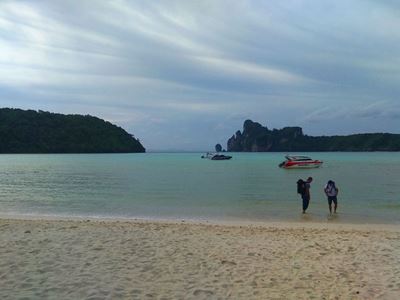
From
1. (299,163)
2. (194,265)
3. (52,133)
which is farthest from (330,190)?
(52,133)

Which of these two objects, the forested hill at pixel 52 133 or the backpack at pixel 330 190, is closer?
the backpack at pixel 330 190

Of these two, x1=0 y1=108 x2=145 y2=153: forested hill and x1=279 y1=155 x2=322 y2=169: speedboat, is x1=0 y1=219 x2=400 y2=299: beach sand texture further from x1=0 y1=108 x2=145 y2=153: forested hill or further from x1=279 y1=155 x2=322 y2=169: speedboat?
x1=0 y1=108 x2=145 y2=153: forested hill

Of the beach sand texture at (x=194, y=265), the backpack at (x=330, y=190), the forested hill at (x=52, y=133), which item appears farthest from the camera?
the forested hill at (x=52, y=133)

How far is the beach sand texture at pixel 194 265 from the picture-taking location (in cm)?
747

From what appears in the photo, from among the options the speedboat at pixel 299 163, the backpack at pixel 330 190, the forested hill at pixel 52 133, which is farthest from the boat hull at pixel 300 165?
the forested hill at pixel 52 133

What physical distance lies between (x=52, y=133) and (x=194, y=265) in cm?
17572

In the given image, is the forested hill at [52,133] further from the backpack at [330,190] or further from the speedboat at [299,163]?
the backpack at [330,190]

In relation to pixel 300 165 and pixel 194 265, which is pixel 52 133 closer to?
pixel 300 165

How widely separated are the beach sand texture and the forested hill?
6295 inches

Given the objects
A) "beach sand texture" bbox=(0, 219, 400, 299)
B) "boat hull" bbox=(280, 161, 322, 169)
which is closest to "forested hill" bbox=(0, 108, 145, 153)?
"boat hull" bbox=(280, 161, 322, 169)

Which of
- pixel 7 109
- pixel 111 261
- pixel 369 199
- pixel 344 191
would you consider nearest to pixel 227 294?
pixel 111 261

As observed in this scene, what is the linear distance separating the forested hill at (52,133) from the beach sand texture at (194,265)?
15990 centimetres

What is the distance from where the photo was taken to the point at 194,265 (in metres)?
9.10

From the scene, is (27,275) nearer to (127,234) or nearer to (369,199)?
(127,234)
